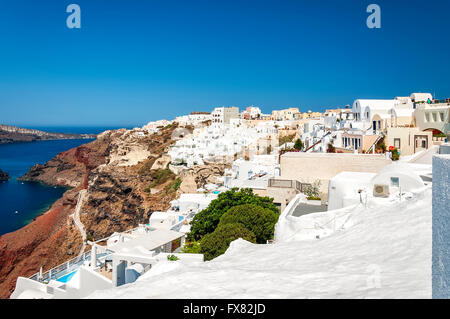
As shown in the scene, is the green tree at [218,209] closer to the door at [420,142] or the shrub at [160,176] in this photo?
the door at [420,142]

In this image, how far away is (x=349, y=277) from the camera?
392cm

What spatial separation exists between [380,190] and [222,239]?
448cm

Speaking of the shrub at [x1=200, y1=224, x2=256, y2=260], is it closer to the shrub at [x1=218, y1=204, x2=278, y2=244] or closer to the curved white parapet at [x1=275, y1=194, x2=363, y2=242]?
the shrub at [x1=218, y1=204, x2=278, y2=244]

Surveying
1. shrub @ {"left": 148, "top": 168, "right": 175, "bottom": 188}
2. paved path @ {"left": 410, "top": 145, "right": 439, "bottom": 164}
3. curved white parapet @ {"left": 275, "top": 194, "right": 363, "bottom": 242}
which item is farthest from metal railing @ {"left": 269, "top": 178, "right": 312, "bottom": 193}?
shrub @ {"left": 148, "top": 168, "right": 175, "bottom": 188}

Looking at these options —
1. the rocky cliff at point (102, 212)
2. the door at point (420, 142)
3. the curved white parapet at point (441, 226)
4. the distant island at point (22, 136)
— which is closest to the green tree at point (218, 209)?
the door at point (420, 142)

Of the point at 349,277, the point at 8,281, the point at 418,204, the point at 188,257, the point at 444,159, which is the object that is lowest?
the point at 8,281

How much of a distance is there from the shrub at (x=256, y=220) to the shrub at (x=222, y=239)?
932 millimetres

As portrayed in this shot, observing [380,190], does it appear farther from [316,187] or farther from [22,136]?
[22,136]

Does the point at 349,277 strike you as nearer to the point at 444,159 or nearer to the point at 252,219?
the point at 444,159

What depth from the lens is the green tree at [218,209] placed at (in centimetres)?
1418

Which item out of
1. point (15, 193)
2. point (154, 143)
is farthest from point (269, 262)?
point (15, 193)

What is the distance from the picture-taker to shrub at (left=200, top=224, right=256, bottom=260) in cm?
1060

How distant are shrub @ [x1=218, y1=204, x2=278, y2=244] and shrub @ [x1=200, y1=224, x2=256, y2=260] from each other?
93 centimetres
